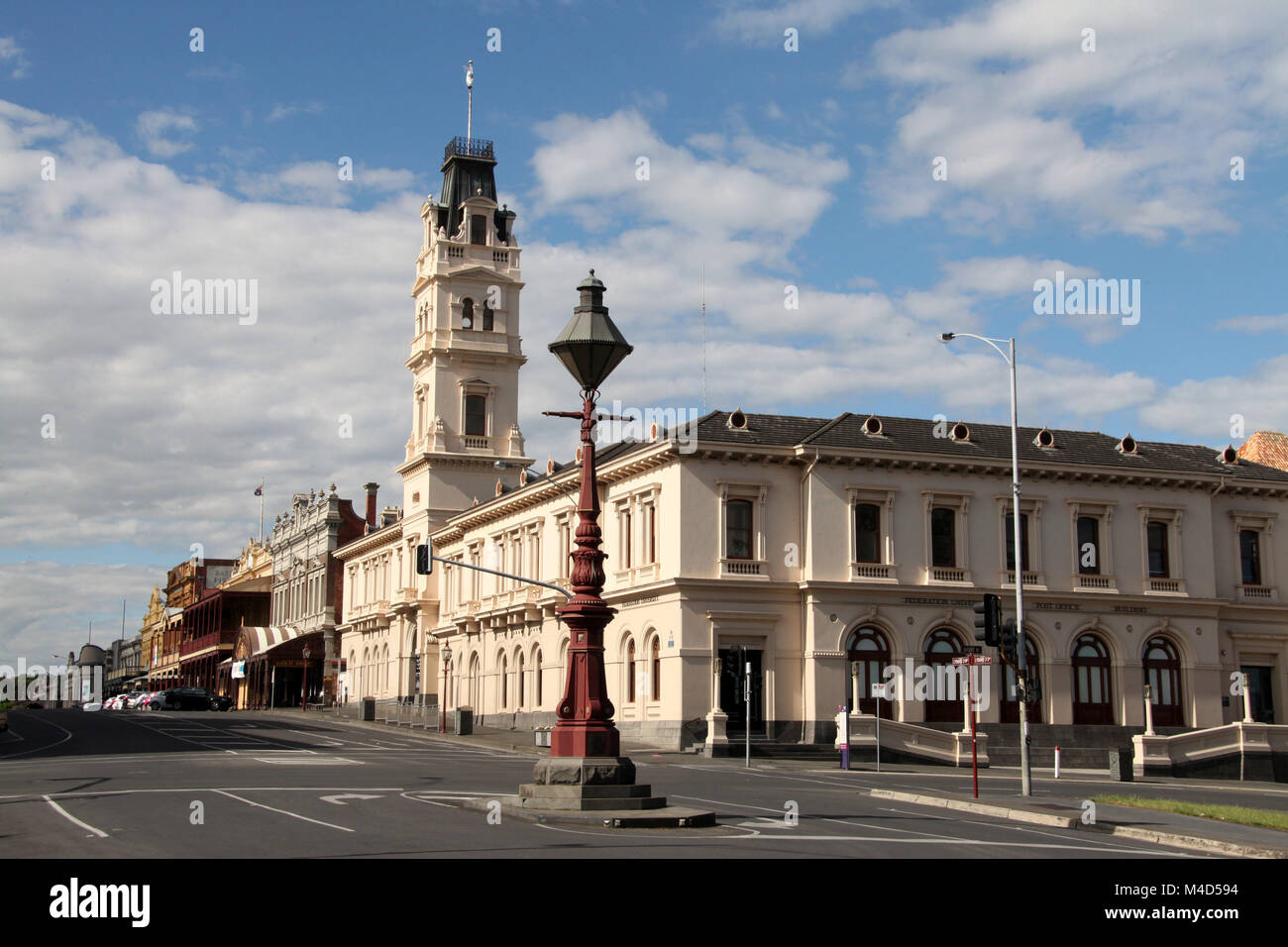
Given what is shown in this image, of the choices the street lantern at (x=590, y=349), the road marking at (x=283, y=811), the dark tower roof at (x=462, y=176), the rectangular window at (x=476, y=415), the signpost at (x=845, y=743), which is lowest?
the signpost at (x=845, y=743)

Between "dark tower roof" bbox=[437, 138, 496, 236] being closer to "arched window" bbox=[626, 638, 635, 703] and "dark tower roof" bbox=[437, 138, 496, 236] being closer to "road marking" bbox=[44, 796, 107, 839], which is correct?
"arched window" bbox=[626, 638, 635, 703]

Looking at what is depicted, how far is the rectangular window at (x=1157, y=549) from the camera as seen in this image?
50531 millimetres

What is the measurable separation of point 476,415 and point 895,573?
Answer: 106 feet

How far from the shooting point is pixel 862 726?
137ft

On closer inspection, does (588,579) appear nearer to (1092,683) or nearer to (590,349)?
(590,349)

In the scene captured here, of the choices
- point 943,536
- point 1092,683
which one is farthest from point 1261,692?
point 943,536

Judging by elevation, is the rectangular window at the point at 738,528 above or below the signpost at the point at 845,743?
above

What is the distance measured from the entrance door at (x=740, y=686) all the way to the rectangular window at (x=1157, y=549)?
1601cm

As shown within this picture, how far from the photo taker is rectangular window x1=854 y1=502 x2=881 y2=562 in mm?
46562

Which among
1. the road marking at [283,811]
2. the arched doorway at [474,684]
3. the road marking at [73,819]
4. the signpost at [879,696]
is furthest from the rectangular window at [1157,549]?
the road marking at [73,819]

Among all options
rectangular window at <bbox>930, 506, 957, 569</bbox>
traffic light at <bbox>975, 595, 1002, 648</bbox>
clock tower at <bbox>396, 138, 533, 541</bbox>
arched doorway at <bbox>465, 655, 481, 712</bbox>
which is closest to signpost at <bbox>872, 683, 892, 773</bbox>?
rectangular window at <bbox>930, 506, 957, 569</bbox>

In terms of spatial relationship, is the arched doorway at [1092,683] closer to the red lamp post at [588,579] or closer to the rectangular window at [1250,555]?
the rectangular window at [1250,555]

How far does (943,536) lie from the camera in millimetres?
47688
